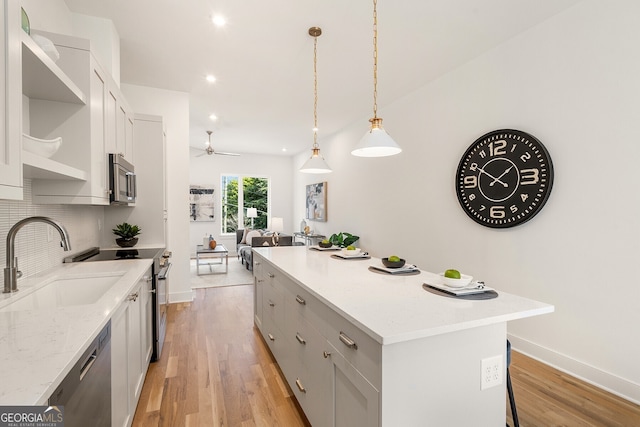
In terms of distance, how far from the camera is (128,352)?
1659mm

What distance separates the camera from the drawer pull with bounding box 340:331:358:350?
1225 mm

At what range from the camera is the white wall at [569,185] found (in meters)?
2.11

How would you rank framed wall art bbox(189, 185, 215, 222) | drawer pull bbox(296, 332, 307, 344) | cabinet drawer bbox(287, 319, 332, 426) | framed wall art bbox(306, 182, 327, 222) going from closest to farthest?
cabinet drawer bbox(287, 319, 332, 426), drawer pull bbox(296, 332, 307, 344), framed wall art bbox(306, 182, 327, 222), framed wall art bbox(189, 185, 215, 222)

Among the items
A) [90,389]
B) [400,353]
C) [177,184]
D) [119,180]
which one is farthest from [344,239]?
[90,389]

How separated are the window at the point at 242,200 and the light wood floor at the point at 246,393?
18.7 feet

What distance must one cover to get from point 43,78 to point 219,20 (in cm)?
154

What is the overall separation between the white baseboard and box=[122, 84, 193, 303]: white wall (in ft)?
13.3

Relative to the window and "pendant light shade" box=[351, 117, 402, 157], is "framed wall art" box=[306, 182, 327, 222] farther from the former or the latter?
"pendant light shade" box=[351, 117, 402, 157]

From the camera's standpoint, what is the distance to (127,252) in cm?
274

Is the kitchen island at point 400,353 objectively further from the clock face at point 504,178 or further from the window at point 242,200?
the window at point 242,200

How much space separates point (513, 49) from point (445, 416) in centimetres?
312

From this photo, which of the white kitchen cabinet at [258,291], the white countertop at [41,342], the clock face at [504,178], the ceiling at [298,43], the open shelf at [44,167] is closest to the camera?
the white countertop at [41,342]

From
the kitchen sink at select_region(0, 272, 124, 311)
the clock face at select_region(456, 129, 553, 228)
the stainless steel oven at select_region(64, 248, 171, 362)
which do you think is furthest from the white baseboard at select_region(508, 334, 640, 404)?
the kitchen sink at select_region(0, 272, 124, 311)

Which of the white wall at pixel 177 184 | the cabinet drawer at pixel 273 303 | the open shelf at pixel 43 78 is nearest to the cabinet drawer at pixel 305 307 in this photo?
the cabinet drawer at pixel 273 303
